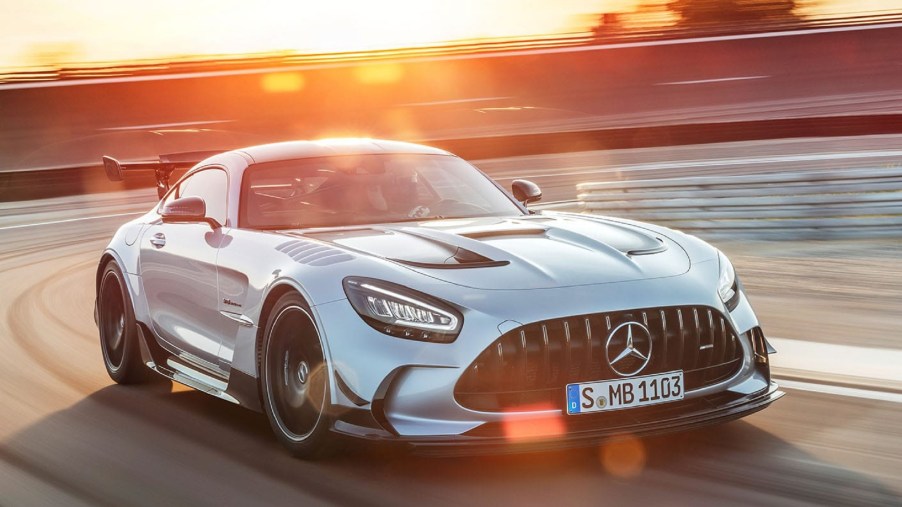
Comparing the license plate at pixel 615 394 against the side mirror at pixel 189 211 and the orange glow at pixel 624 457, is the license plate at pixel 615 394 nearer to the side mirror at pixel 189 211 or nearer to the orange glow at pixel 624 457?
the orange glow at pixel 624 457

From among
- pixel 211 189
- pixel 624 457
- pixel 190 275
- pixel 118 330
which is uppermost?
pixel 211 189

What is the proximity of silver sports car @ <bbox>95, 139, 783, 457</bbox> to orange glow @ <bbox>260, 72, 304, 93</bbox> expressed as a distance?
33.2 meters

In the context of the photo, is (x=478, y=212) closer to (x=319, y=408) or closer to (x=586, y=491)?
(x=319, y=408)

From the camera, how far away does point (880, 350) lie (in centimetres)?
653

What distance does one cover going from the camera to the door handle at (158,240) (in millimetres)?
6152

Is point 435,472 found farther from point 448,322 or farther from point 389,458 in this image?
point 448,322

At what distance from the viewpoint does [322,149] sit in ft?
19.8

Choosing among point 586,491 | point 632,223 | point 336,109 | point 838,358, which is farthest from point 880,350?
point 336,109

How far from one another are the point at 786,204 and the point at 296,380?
779 centimetres

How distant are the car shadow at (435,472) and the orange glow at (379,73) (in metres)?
33.9

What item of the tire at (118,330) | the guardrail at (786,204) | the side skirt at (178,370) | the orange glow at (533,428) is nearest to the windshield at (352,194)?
the side skirt at (178,370)

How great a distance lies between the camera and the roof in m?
5.96

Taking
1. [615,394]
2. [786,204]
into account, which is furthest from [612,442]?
[786,204]

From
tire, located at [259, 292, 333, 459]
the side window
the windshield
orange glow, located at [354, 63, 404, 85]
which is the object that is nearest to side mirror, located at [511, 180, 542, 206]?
the windshield
